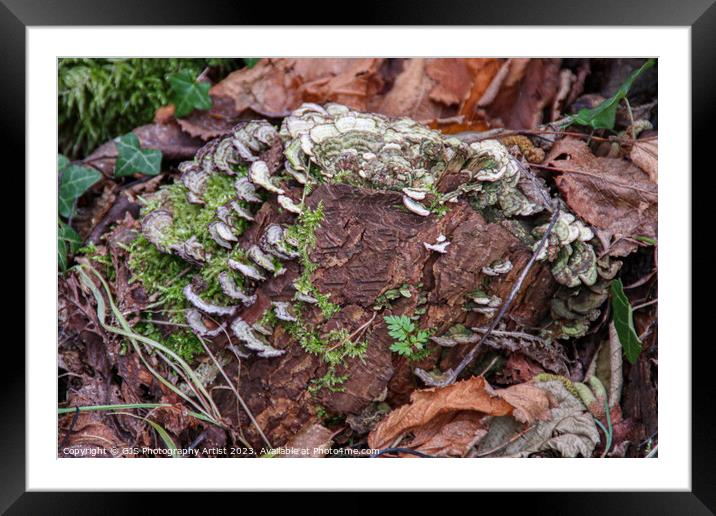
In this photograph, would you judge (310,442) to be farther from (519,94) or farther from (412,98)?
(519,94)

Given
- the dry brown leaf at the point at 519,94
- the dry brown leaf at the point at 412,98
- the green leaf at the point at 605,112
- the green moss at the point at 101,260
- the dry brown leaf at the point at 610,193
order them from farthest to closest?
the dry brown leaf at the point at 412,98 → the dry brown leaf at the point at 519,94 → the green moss at the point at 101,260 → the green leaf at the point at 605,112 → the dry brown leaf at the point at 610,193

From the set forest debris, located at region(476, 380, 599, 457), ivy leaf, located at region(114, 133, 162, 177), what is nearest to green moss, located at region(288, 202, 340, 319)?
forest debris, located at region(476, 380, 599, 457)

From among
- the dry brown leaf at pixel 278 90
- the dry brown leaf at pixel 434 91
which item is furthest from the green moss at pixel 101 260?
the dry brown leaf at pixel 434 91

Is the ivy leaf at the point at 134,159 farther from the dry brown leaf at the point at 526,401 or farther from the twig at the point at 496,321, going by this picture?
the dry brown leaf at the point at 526,401
